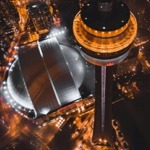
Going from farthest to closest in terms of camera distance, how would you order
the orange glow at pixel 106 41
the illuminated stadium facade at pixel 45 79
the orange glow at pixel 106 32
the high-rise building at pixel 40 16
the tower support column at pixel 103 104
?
the high-rise building at pixel 40 16 < the illuminated stadium facade at pixel 45 79 < the tower support column at pixel 103 104 < the orange glow at pixel 106 41 < the orange glow at pixel 106 32

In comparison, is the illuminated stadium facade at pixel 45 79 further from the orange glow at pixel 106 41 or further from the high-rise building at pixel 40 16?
the orange glow at pixel 106 41

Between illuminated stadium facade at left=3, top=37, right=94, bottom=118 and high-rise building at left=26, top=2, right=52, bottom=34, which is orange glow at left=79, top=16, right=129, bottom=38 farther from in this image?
high-rise building at left=26, top=2, right=52, bottom=34

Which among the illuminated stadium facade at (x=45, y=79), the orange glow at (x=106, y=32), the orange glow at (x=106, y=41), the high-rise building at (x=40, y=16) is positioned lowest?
the illuminated stadium facade at (x=45, y=79)

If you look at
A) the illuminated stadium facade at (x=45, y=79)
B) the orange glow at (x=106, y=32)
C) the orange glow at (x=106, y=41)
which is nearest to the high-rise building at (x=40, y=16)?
the illuminated stadium facade at (x=45, y=79)

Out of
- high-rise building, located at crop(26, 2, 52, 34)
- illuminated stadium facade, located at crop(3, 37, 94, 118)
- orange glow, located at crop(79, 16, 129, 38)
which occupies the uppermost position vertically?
orange glow, located at crop(79, 16, 129, 38)

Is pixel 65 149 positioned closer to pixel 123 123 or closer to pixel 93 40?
pixel 123 123

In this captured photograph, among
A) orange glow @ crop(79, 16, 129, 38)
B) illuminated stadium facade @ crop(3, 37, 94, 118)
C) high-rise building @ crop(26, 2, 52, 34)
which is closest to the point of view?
orange glow @ crop(79, 16, 129, 38)

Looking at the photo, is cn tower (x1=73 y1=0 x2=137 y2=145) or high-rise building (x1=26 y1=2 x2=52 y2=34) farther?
high-rise building (x1=26 y1=2 x2=52 y2=34)

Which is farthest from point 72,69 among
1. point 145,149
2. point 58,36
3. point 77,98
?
point 145,149

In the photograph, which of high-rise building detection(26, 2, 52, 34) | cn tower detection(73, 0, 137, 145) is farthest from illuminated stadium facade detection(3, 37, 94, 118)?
cn tower detection(73, 0, 137, 145)

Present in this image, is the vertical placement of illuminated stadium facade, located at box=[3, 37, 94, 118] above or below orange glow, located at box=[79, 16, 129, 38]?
below

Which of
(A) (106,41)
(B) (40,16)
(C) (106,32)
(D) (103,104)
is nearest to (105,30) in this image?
(C) (106,32)
